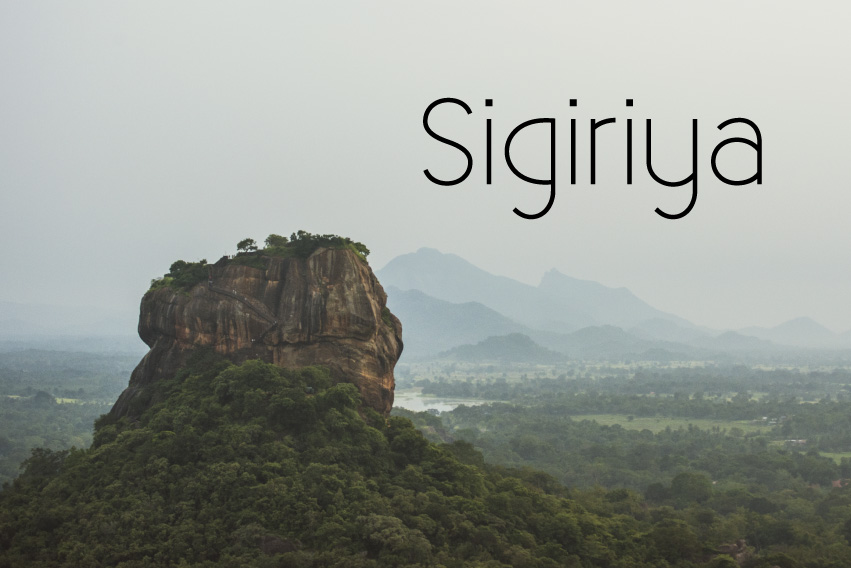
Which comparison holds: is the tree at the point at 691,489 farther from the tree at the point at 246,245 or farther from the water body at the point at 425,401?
the water body at the point at 425,401

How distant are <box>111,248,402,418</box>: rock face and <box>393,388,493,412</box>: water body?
59.6 meters

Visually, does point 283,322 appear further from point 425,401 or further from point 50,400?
point 425,401

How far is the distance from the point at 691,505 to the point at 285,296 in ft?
66.6

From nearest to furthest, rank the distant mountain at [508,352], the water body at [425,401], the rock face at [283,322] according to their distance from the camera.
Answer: the rock face at [283,322]
the water body at [425,401]
the distant mountain at [508,352]

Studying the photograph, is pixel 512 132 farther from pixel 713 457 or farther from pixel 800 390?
pixel 800 390

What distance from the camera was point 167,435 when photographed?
18.2 metres

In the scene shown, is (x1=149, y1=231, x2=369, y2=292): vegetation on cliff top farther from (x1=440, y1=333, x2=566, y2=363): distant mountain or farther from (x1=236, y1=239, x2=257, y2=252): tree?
(x1=440, y1=333, x2=566, y2=363): distant mountain

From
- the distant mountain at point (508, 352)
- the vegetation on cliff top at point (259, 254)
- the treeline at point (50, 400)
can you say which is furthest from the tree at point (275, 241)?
the distant mountain at point (508, 352)

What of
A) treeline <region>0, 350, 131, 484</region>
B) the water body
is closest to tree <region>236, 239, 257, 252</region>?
treeline <region>0, 350, 131, 484</region>

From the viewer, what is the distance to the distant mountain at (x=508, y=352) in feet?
572

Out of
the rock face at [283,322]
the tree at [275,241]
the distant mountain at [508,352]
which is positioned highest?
the tree at [275,241]

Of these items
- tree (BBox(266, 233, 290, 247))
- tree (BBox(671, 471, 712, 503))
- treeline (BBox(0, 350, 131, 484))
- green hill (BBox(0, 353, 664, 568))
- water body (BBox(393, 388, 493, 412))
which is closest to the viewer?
green hill (BBox(0, 353, 664, 568))

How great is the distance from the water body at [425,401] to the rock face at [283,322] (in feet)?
195

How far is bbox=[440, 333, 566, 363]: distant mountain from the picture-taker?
174375mm
